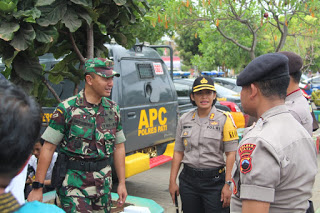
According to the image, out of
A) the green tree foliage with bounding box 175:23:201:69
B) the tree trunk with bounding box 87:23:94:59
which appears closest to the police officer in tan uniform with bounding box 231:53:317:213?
the tree trunk with bounding box 87:23:94:59

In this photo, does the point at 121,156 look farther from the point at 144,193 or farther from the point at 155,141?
the point at 144,193

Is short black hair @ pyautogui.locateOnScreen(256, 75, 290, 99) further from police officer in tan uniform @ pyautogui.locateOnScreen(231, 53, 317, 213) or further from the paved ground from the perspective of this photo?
the paved ground

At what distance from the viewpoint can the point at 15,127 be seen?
0.84 m

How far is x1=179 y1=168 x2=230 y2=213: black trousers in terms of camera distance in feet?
9.48

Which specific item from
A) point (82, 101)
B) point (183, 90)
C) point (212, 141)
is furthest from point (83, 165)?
point (183, 90)

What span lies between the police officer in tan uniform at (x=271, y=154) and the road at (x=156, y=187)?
130 inches

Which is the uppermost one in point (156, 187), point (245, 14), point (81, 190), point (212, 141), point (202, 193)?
point (245, 14)

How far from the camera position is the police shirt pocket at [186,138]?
120 inches

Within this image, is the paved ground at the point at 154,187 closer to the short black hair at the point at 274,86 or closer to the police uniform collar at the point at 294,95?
the police uniform collar at the point at 294,95

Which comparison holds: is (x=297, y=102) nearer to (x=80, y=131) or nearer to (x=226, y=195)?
(x=226, y=195)

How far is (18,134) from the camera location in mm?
847

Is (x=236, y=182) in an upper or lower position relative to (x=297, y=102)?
lower

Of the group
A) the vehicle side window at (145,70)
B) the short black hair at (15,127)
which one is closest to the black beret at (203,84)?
the vehicle side window at (145,70)

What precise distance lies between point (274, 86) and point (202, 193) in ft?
5.05
